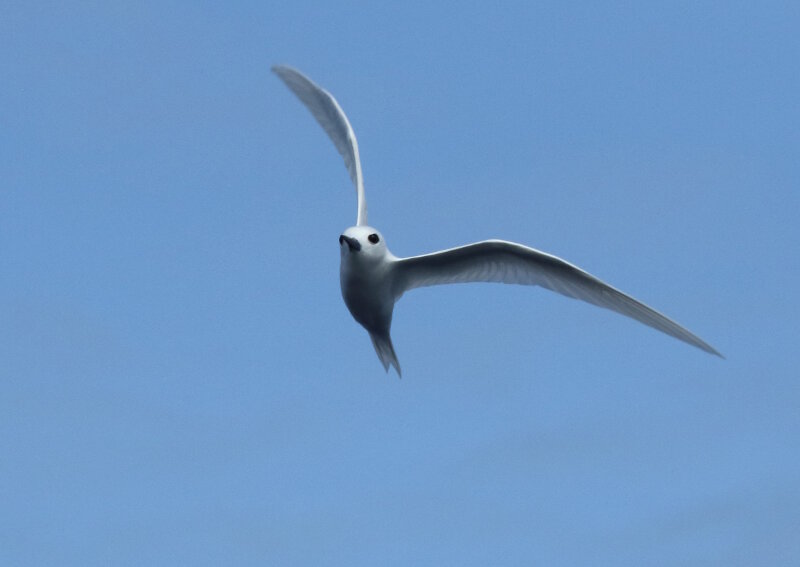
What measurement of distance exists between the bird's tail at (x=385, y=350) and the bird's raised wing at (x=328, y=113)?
4128 millimetres

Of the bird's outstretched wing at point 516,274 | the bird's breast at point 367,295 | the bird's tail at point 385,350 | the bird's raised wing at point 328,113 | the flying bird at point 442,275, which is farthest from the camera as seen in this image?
the bird's raised wing at point 328,113

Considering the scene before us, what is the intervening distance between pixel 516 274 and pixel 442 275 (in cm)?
192

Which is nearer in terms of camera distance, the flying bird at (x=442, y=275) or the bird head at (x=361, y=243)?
the bird head at (x=361, y=243)

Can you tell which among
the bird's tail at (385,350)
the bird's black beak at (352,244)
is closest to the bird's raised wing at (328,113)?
the bird's black beak at (352,244)

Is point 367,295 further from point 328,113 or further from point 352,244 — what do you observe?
point 328,113

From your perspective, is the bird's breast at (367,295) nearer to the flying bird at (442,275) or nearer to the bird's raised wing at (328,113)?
the flying bird at (442,275)

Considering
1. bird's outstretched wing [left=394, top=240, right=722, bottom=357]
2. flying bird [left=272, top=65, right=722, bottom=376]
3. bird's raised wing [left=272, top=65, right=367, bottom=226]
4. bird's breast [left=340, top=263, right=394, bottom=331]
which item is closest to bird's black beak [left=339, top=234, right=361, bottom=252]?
flying bird [left=272, top=65, right=722, bottom=376]

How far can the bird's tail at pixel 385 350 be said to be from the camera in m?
31.7

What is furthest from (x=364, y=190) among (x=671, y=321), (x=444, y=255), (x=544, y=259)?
(x=671, y=321)

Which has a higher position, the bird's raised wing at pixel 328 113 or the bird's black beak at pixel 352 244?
the bird's raised wing at pixel 328 113

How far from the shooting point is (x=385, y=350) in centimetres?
3209

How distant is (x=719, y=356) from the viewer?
92.5ft

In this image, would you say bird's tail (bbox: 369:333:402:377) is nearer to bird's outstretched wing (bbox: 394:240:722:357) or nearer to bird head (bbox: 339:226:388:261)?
bird's outstretched wing (bbox: 394:240:722:357)

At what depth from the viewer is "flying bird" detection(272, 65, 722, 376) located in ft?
96.9
